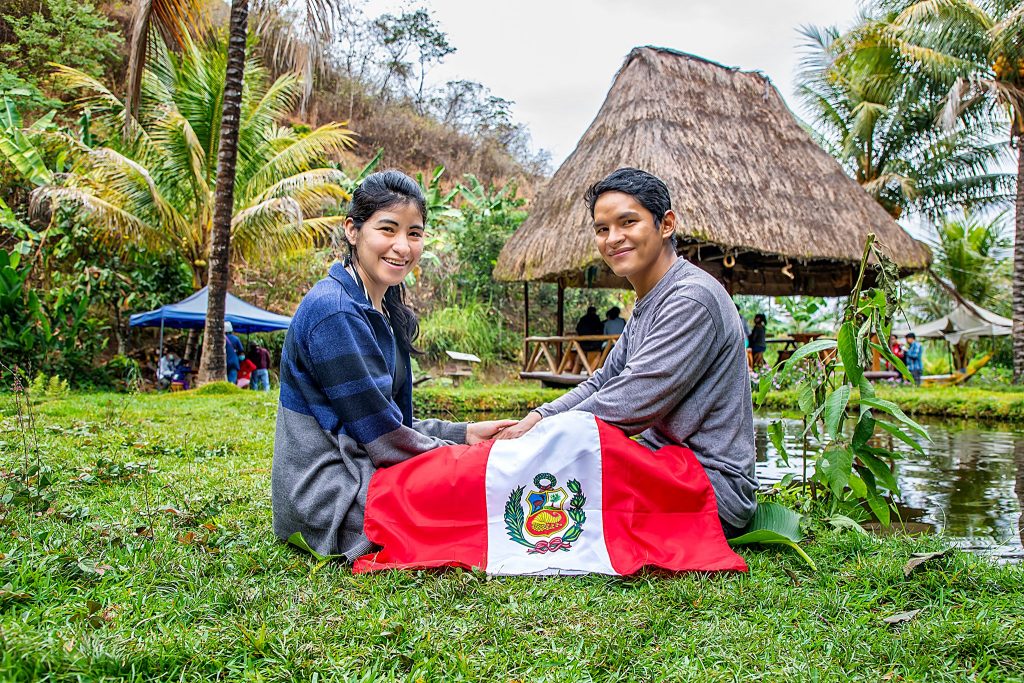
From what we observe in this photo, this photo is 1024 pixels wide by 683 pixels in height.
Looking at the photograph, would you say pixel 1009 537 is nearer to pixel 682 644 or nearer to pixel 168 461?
pixel 682 644

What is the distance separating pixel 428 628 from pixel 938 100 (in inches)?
676

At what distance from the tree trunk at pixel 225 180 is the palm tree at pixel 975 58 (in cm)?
1046

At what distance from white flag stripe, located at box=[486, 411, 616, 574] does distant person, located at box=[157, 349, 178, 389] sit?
11.2 m

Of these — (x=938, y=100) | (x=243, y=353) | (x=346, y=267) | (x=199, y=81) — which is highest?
(x=938, y=100)

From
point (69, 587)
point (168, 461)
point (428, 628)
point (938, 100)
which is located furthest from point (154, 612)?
point (938, 100)

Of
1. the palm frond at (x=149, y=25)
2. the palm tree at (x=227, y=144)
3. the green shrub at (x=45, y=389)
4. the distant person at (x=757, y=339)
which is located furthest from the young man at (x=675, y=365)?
the distant person at (x=757, y=339)

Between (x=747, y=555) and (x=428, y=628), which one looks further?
(x=747, y=555)

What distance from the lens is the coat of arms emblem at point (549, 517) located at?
7.30 feet

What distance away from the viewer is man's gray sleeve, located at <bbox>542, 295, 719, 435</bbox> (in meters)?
2.34

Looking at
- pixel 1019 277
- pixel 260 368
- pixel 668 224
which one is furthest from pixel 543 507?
pixel 1019 277

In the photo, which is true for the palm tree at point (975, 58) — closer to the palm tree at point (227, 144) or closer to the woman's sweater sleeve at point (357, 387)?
the palm tree at point (227, 144)

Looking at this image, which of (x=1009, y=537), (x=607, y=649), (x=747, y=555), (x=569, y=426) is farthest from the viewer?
(x=1009, y=537)

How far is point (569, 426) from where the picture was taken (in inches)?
88.5

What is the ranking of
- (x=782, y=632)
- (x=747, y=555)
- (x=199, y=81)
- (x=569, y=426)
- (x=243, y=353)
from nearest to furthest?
(x=782, y=632), (x=569, y=426), (x=747, y=555), (x=199, y=81), (x=243, y=353)
